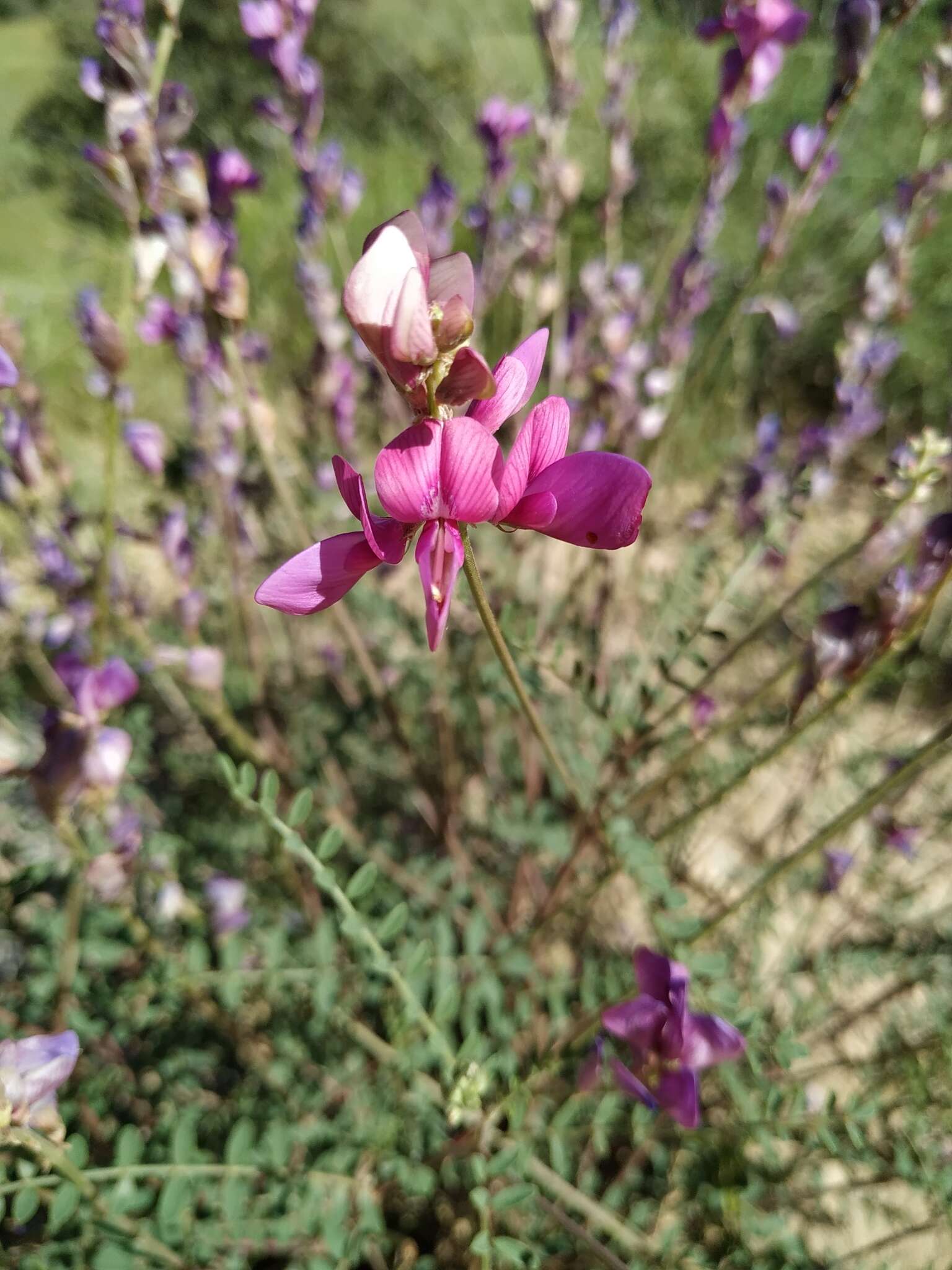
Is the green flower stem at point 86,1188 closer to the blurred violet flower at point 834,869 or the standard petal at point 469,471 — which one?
the standard petal at point 469,471

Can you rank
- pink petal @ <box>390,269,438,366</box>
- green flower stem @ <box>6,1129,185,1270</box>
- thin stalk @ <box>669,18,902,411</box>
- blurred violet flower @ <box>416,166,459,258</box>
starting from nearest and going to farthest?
pink petal @ <box>390,269,438,366</box>, green flower stem @ <box>6,1129,185,1270</box>, thin stalk @ <box>669,18,902,411</box>, blurred violet flower @ <box>416,166,459,258</box>

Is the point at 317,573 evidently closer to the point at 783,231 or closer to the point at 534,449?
the point at 534,449

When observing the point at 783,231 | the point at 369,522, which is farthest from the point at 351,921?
the point at 783,231

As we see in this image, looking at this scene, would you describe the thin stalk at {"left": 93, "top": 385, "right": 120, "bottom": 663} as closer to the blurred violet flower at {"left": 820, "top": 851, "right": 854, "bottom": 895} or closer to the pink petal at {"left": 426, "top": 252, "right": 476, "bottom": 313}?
the pink petal at {"left": 426, "top": 252, "right": 476, "bottom": 313}

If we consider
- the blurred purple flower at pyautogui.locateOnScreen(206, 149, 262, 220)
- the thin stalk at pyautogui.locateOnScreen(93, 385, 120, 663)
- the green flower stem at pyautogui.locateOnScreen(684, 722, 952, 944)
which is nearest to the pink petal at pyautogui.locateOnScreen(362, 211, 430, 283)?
the thin stalk at pyautogui.locateOnScreen(93, 385, 120, 663)

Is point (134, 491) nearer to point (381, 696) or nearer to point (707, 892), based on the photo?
point (381, 696)

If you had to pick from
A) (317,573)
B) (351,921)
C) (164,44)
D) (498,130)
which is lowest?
(351,921)

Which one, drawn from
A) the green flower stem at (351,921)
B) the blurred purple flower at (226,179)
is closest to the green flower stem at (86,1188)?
the green flower stem at (351,921)
